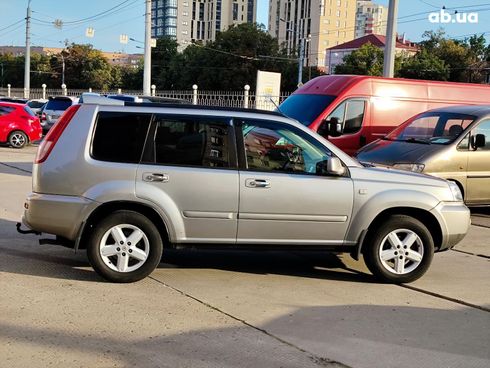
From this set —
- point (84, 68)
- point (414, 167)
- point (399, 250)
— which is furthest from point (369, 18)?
point (399, 250)

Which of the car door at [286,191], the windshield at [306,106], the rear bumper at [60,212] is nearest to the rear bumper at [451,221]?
the car door at [286,191]

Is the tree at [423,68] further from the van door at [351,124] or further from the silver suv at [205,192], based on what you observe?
the silver suv at [205,192]

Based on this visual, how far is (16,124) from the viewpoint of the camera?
19812 mm

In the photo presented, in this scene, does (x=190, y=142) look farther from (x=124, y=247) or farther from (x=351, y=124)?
(x=351, y=124)

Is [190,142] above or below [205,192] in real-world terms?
above

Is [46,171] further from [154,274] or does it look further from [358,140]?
[358,140]

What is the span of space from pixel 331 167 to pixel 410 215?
1.12 metres

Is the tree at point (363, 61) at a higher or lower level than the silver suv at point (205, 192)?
higher

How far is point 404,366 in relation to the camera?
4.09 meters

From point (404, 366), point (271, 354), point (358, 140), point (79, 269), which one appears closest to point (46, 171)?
point (79, 269)

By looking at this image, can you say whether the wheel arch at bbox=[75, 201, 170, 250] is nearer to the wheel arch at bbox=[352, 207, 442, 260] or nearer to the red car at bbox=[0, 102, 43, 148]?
the wheel arch at bbox=[352, 207, 442, 260]

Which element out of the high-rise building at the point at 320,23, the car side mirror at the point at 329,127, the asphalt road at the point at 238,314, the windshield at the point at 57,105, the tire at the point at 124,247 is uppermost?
the high-rise building at the point at 320,23

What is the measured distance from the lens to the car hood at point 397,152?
30.5 ft

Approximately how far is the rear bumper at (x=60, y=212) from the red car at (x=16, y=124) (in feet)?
50.2
